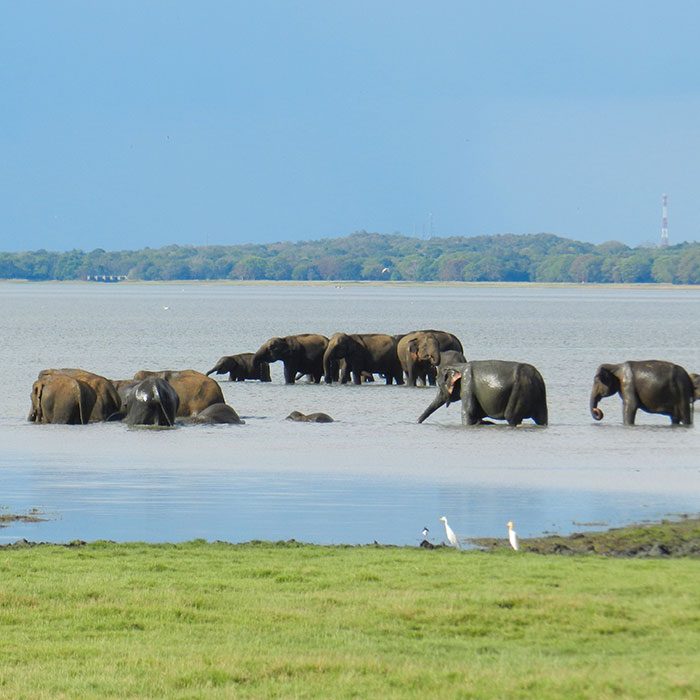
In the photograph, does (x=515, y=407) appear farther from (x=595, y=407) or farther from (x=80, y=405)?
(x=80, y=405)

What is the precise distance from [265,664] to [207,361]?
4848cm

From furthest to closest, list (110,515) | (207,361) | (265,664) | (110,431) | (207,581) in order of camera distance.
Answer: (207,361) < (110,431) < (110,515) < (207,581) < (265,664)

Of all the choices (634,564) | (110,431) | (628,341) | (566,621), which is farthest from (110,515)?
(628,341)

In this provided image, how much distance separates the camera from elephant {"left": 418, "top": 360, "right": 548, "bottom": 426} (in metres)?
29.3

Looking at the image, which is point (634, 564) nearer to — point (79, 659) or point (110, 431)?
point (79, 659)

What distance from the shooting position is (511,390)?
96.2ft

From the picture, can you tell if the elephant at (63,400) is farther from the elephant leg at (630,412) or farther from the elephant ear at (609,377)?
the elephant leg at (630,412)

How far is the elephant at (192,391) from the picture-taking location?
1186 inches

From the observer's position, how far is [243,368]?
152ft

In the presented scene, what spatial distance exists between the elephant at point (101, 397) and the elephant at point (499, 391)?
6098 millimetres

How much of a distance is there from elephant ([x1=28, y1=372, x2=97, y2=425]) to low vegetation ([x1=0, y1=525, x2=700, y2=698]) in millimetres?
15080

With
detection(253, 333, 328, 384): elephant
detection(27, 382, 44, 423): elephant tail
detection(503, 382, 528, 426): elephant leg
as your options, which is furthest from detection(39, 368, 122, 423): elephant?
detection(253, 333, 328, 384): elephant

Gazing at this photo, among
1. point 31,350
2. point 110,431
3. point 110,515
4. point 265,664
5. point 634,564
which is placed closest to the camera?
point 265,664

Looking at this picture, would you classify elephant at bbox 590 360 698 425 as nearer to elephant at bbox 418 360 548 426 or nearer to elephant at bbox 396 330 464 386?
elephant at bbox 418 360 548 426
